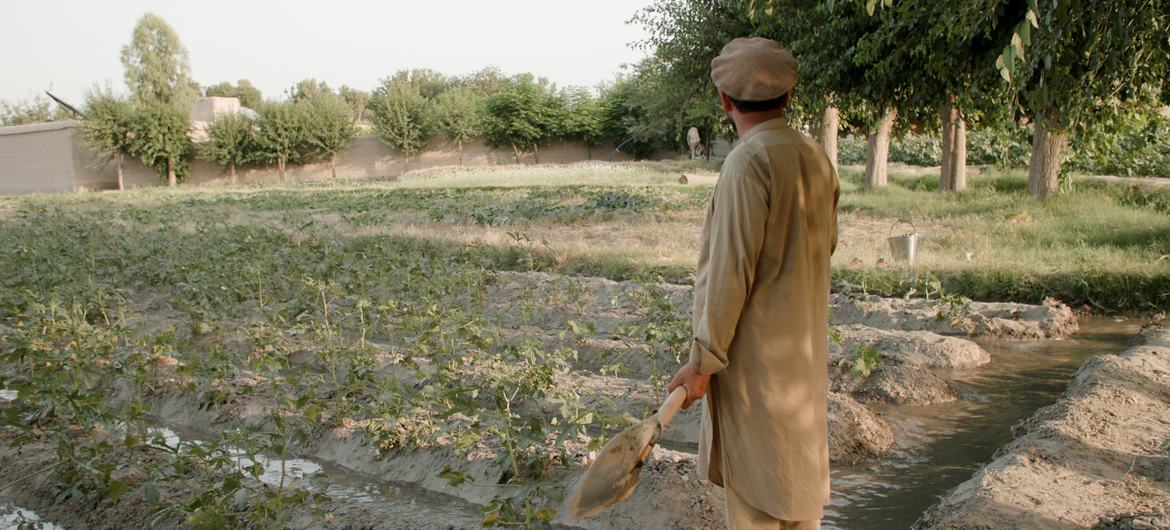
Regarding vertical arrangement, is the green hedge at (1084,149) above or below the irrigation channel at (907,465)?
above

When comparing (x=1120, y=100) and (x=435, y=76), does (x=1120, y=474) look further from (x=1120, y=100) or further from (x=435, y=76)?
(x=435, y=76)

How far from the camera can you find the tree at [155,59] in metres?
64.2

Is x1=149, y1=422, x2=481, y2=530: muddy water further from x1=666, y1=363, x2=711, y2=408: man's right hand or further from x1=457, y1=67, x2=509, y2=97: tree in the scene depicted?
x1=457, y1=67, x2=509, y2=97: tree

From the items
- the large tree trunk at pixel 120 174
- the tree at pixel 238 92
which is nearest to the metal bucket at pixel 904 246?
the large tree trunk at pixel 120 174

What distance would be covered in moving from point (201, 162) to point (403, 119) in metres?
9.21

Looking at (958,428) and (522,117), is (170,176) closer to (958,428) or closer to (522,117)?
(522,117)

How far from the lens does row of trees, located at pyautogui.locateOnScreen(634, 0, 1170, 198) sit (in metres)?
5.57

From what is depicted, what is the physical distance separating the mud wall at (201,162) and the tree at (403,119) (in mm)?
917

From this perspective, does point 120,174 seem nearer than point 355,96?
Yes

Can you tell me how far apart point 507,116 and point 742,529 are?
42696 millimetres

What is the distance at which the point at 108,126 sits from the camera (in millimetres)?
38062

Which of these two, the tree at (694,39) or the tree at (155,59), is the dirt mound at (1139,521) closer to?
the tree at (694,39)

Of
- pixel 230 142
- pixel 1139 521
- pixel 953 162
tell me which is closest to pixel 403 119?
pixel 230 142

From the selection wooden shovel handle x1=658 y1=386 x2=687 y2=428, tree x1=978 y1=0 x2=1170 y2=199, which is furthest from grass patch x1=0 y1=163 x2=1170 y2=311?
wooden shovel handle x1=658 y1=386 x2=687 y2=428
